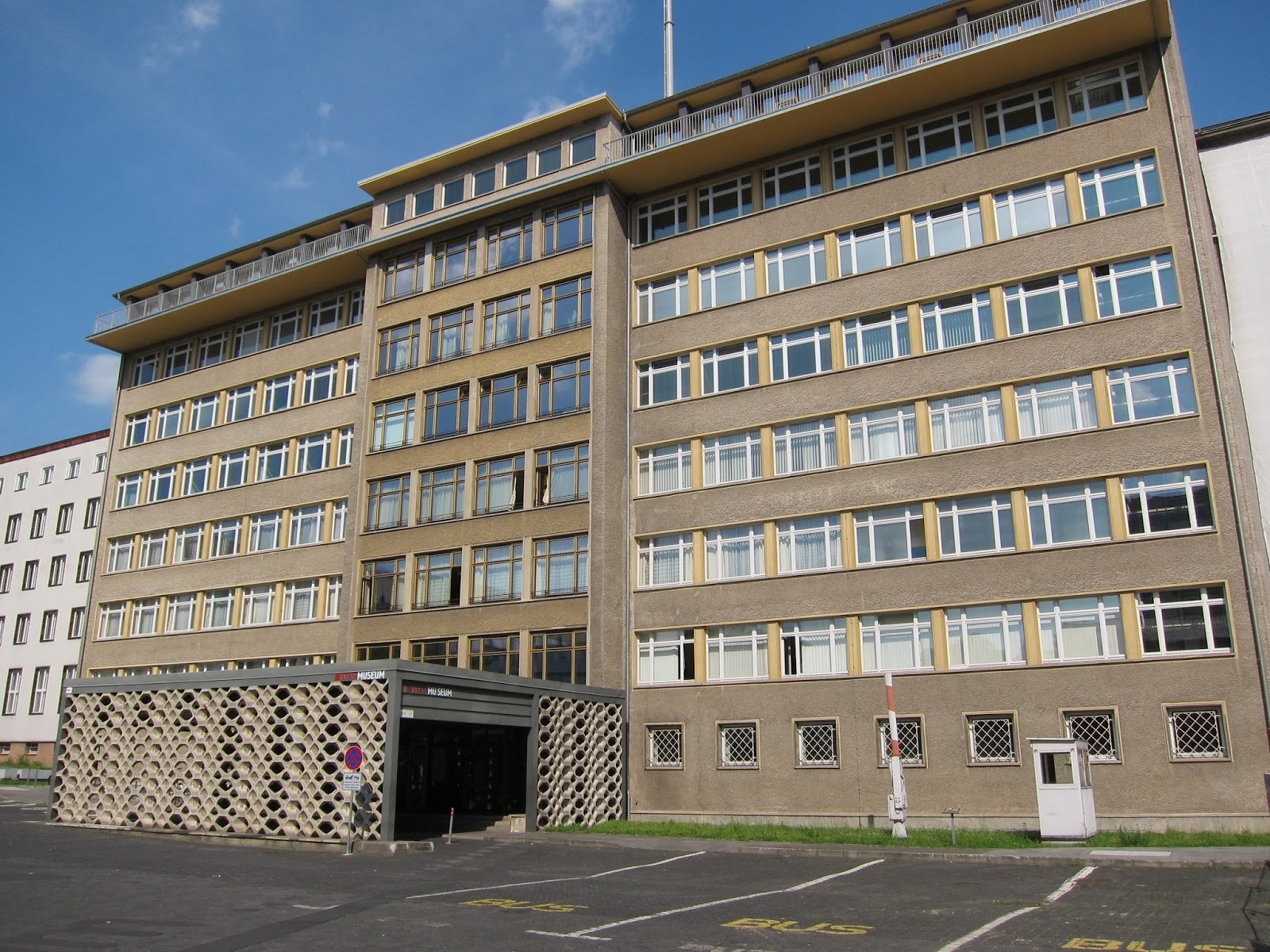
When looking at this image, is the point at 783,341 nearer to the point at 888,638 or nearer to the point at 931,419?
the point at 931,419

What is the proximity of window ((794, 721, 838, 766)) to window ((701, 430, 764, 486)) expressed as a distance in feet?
23.1

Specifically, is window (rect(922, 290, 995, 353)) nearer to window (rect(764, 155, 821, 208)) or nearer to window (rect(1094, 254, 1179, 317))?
window (rect(1094, 254, 1179, 317))

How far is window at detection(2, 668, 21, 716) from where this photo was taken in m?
58.3

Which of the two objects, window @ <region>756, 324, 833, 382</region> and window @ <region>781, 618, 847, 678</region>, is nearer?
window @ <region>781, 618, 847, 678</region>

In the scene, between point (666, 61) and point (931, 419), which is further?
point (666, 61)

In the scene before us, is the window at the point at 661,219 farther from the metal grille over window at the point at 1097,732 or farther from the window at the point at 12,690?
the window at the point at 12,690

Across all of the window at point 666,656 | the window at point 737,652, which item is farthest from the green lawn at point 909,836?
the window at point 666,656

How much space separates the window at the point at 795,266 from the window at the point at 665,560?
7929 millimetres

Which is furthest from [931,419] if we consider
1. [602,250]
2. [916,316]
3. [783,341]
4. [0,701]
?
[0,701]

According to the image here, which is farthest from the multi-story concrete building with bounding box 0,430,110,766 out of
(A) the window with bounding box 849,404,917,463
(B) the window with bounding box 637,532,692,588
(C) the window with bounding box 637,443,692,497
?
(A) the window with bounding box 849,404,917,463

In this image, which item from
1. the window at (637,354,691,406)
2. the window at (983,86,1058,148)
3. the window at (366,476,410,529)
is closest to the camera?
the window at (983,86,1058,148)

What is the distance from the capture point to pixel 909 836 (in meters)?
24.0

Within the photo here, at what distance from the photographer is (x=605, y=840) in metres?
24.3

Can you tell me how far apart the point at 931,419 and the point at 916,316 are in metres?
2.96
